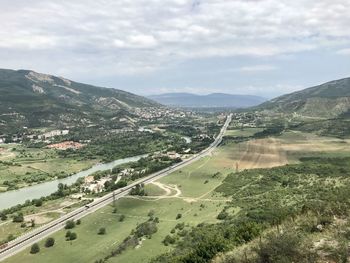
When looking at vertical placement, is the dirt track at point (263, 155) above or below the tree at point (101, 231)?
above

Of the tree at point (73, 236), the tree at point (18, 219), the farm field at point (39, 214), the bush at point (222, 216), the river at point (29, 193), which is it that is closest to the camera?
the tree at point (73, 236)

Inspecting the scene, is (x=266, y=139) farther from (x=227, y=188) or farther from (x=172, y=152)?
(x=227, y=188)

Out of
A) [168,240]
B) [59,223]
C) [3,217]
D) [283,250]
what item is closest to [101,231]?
[59,223]

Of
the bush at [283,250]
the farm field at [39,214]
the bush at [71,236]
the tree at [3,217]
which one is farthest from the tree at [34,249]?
the bush at [283,250]

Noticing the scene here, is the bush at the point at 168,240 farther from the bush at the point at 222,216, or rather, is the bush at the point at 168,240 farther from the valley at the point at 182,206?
the bush at the point at 222,216

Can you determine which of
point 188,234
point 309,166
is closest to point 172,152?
point 309,166

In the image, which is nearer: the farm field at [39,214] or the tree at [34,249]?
the tree at [34,249]

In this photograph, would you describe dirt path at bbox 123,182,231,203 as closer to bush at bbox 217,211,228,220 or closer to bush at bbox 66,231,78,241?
bush at bbox 217,211,228,220
